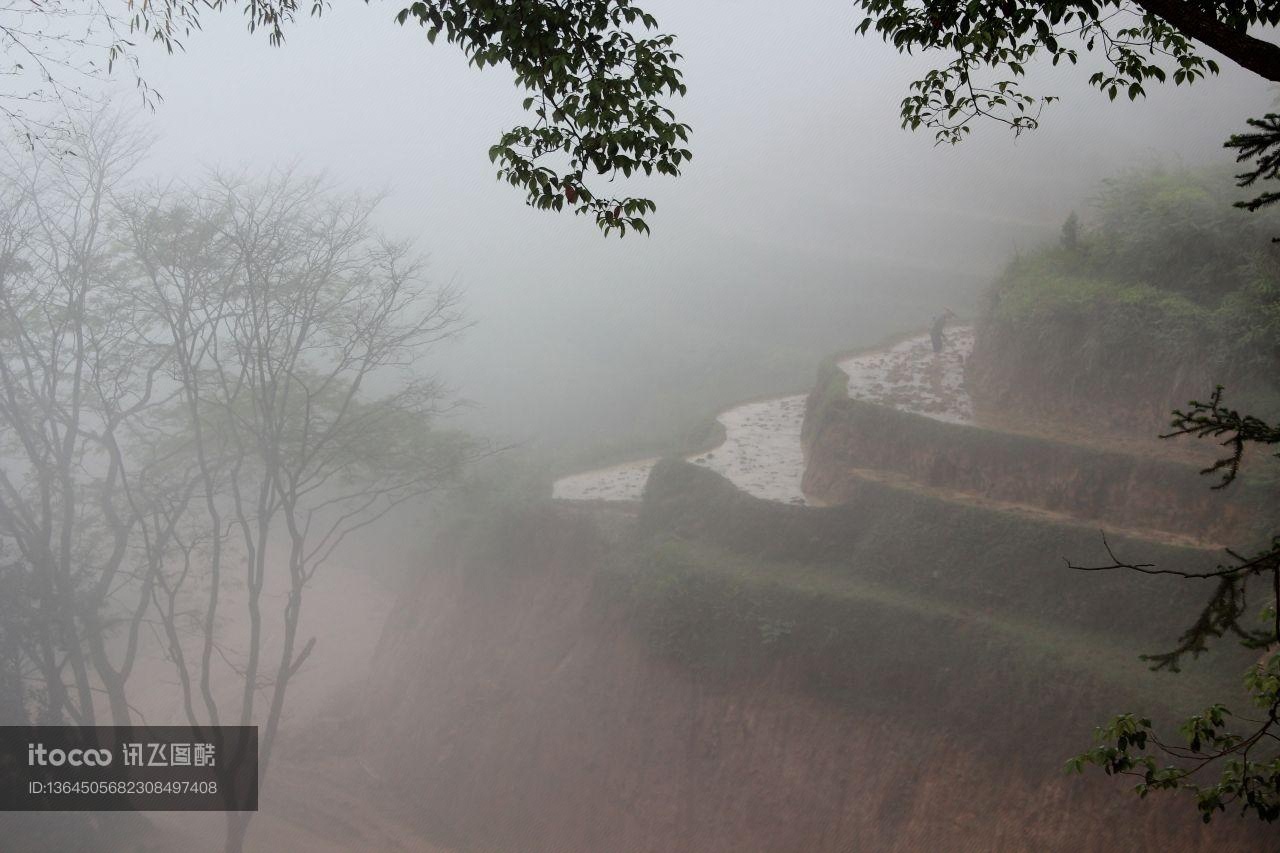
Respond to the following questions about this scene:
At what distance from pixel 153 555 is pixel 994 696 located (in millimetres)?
13020

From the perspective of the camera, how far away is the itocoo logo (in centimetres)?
1242

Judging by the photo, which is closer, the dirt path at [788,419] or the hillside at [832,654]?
the hillside at [832,654]

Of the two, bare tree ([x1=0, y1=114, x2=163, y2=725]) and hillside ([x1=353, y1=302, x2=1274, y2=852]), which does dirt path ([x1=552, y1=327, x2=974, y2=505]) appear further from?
bare tree ([x1=0, y1=114, x2=163, y2=725])

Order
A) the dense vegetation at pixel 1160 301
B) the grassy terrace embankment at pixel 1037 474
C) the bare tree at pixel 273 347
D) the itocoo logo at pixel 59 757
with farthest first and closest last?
the bare tree at pixel 273 347 < the itocoo logo at pixel 59 757 < the dense vegetation at pixel 1160 301 < the grassy terrace embankment at pixel 1037 474

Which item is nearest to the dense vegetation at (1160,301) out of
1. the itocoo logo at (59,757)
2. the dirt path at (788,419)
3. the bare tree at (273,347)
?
the dirt path at (788,419)

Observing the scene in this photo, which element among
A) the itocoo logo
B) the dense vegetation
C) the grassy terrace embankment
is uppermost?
the dense vegetation

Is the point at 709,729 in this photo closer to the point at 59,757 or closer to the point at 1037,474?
the point at 1037,474

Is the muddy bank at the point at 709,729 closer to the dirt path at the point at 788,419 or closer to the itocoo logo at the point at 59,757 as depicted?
the dirt path at the point at 788,419

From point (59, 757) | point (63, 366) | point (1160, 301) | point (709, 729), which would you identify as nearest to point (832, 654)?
point (709, 729)

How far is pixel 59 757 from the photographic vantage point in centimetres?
1257

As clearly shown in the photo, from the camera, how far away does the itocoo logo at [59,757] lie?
12.4 m

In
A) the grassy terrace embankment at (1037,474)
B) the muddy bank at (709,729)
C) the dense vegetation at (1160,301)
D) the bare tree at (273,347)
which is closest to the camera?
the muddy bank at (709,729)

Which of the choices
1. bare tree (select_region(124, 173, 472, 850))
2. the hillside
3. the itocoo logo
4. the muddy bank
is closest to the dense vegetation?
the hillside

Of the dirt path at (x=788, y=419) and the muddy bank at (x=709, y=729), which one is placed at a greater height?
the dirt path at (x=788, y=419)
